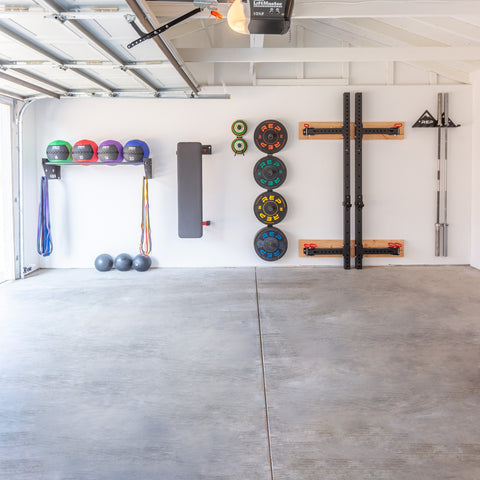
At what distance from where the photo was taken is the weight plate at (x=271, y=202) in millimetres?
6027

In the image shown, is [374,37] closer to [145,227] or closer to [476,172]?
[476,172]

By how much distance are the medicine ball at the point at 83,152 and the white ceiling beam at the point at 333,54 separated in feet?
5.77

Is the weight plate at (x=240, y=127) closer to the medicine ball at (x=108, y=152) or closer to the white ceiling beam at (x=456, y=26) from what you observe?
the medicine ball at (x=108, y=152)

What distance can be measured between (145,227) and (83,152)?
1359mm

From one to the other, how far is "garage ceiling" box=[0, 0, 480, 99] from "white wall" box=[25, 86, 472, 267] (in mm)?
342

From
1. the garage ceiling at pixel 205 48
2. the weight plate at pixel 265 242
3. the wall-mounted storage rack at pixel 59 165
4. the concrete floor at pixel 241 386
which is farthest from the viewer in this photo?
the weight plate at pixel 265 242

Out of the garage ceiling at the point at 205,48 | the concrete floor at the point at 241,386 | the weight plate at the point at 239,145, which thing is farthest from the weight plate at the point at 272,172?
the concrete floor at the point at 241,386

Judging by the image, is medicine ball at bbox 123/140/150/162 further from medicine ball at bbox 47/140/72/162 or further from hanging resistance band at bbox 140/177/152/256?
medicine ball at bbox 47/140/72/162

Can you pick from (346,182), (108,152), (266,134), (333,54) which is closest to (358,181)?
(346,182)

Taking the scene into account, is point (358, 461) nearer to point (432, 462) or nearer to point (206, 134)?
point (432, 462)

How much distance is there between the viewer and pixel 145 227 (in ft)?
20.1

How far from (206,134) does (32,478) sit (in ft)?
16.8

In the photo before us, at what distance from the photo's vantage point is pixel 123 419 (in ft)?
6.97

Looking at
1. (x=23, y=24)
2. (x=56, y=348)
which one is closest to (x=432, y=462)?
(x=56, y=348)
